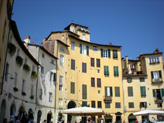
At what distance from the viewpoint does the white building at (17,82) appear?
765 inches

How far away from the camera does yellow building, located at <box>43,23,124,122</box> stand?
4156 centimetres

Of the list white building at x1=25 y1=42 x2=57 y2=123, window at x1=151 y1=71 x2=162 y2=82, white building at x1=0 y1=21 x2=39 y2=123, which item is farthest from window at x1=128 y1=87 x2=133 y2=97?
white building at x1=0 y1=21 x2=39 y2=123

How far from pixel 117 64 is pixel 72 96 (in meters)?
14.0

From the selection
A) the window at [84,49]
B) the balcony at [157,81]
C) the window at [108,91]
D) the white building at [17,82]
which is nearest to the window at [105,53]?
the window at [84,49]

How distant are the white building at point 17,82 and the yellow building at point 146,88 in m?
23.2

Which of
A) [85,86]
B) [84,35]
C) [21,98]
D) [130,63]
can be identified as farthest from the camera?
[130,63]

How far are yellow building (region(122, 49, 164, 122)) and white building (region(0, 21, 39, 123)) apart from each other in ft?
76.1

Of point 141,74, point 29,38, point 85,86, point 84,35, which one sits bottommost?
point 85,86

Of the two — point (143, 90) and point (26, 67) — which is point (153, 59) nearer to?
point (143, 90)

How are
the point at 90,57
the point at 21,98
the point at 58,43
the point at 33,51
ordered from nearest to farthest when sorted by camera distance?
the point at 21,98 → the point at 33,51 → the point at 58,43 → the point at 90,57

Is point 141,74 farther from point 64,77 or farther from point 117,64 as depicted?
point 64,77

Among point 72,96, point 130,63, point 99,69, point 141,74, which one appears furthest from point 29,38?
point 130,63

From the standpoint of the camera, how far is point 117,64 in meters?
48.2

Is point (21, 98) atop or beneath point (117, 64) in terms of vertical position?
beneath
